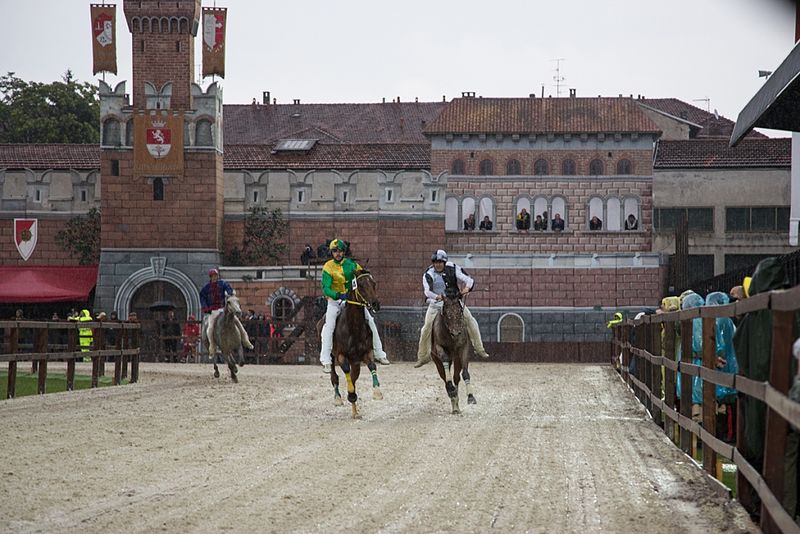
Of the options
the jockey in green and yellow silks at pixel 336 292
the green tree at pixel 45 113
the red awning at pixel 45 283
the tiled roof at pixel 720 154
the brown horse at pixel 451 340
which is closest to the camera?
the brown horse at pixel 451 340

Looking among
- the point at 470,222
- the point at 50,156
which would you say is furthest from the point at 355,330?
the point at 50,156

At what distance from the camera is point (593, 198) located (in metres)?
60.0

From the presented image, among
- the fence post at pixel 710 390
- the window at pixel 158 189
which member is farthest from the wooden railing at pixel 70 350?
the window at pixel 158 189

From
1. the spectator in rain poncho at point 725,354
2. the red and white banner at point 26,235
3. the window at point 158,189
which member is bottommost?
the spectator in rain poncho at point 725,354

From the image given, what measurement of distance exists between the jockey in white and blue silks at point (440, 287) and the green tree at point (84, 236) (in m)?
42.3

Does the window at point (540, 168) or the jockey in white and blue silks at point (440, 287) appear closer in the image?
the jockey in white and blue silks at point (440, 287)

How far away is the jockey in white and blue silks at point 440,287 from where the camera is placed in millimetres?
18094

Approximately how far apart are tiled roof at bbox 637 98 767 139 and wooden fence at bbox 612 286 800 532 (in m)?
61.9

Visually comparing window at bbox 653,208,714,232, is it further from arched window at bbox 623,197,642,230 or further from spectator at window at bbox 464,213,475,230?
spectator at window at bbox 464,213,475,230

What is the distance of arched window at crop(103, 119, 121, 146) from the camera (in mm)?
57500

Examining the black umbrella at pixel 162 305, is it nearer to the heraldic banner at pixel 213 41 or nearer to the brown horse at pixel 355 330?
the heraldic banner at pixel 213 41

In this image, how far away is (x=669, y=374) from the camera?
14.7 m

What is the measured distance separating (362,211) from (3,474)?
4917 cm

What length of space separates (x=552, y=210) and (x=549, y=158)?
99.5 inches
